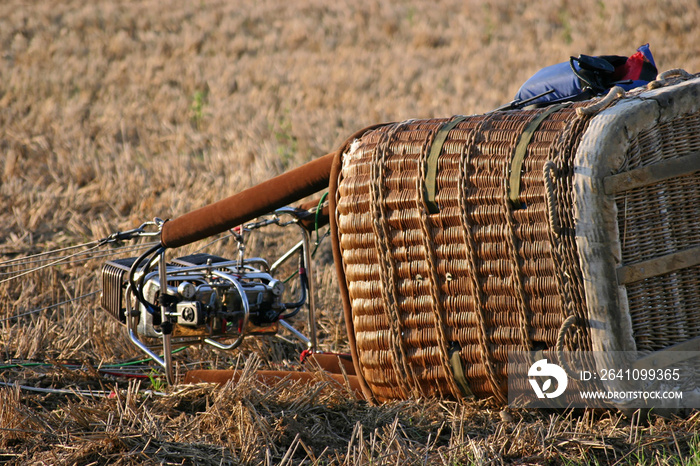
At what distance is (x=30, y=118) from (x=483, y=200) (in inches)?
338

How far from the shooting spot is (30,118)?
973 centimetres

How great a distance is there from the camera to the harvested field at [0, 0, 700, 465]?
2.79 m

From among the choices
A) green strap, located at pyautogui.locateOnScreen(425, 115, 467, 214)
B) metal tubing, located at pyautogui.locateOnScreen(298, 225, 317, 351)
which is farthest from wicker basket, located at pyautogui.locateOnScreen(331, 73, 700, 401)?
metal tubing, located at pyautogui.locateOnScreen(298, 225, 317, 351)

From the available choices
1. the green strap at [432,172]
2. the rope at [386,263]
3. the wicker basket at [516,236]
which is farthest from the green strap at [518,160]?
the rope at [386,263]

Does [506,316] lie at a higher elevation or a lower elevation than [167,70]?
lower

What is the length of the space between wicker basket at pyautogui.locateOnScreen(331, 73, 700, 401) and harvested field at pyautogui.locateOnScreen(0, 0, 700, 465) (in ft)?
0.99

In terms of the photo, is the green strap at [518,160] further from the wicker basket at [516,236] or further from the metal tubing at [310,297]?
→ the metal tubing at [310,297]

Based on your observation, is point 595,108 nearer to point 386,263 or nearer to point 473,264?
point 473,264

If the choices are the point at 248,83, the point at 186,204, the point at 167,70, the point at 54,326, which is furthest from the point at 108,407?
the point at 167,70

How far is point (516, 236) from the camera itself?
2.69m

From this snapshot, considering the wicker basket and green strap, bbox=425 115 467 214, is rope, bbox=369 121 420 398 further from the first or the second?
green strap, bbox=425 115 467 214

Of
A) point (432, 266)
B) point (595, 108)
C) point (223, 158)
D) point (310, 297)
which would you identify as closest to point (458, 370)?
point (432, 266)

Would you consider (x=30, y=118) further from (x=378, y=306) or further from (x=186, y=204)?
(x=378, y=306)

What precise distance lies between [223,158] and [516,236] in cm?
608
